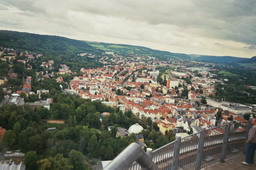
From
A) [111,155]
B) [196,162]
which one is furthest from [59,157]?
[196,162]

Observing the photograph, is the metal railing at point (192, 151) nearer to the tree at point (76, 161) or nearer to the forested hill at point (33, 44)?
the tree at point (76, 161)

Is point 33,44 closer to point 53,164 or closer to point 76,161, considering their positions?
point 76,161

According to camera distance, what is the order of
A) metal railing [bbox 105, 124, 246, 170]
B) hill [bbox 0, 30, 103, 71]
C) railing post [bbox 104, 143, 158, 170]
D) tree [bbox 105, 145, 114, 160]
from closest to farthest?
railing post [bbox 104, 143, 158, 170]
metal railing [bbox 105, 124, 246, 170]
tree [bbox 105, 145, 114, 160]
hill [bbox 0, 30, 103, 71]

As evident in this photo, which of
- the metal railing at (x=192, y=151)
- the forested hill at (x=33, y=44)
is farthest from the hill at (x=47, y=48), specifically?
the metal railing at (x=192, y=151)

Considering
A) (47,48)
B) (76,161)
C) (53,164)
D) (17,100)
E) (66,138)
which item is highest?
Answer: (47,48)

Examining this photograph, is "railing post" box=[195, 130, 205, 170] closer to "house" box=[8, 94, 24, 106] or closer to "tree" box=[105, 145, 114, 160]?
"tree" box=[105, 145, 114, 160]

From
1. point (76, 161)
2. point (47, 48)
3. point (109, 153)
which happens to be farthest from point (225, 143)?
point (47, 48)

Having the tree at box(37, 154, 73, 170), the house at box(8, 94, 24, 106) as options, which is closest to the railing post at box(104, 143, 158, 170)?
the tree at box(37, 154, 73, 170)

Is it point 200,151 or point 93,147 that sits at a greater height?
point 200,151

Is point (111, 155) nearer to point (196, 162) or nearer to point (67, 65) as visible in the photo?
point (196, 162)

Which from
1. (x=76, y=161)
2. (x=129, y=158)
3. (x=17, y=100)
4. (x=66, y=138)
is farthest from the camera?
(x=17, y=100)
